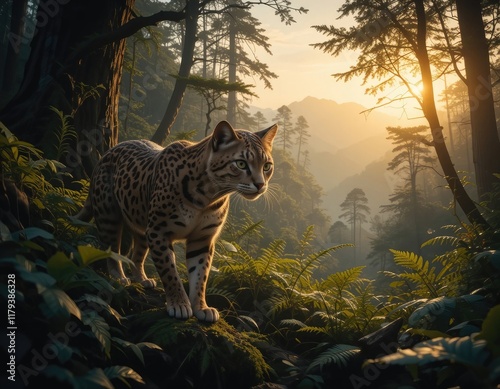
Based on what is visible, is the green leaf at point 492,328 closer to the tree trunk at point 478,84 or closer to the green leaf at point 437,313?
the green leaf at point 437,313

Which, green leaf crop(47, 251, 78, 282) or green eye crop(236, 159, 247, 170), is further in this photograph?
green eye crop(236, 159, 247, 170)

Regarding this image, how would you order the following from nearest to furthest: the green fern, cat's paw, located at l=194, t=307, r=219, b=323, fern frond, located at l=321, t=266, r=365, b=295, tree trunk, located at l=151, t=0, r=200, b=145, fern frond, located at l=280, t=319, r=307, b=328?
cat's paw, located at l=194, t=307, r=219, b=323 < fern frond, located at l=280, t=319, r=307, b=328 < fern frond, located at l=321, t=266, r=365, b=295 < the green fern < tree trunk, located at l=151, t=0, r=200, b=145

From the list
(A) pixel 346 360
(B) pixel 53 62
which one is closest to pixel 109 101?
(B) pixel 53 62

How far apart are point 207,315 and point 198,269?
62 centimetres

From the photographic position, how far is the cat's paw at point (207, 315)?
4.22 m

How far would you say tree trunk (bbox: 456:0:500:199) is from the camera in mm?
8391

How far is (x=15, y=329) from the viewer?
8.37 feet

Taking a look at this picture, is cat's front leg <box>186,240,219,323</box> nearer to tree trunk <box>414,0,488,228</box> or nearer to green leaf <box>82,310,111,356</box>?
green leaf <box>82,310,111,356</box>

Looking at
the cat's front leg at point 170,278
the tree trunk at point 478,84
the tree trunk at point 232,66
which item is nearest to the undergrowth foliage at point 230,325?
the cat's front leg at point 170,278

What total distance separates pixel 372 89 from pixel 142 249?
8.42 meters

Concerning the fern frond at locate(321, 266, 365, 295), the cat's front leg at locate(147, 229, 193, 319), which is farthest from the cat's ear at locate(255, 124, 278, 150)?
the fern frond at locate(321, 266, 365, 295)

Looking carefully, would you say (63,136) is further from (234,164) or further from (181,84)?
(181,84)

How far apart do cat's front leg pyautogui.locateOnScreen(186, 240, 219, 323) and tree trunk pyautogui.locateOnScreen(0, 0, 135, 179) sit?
285cm

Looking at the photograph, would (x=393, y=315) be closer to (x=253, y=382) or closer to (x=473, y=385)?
(x=253, y=382)
